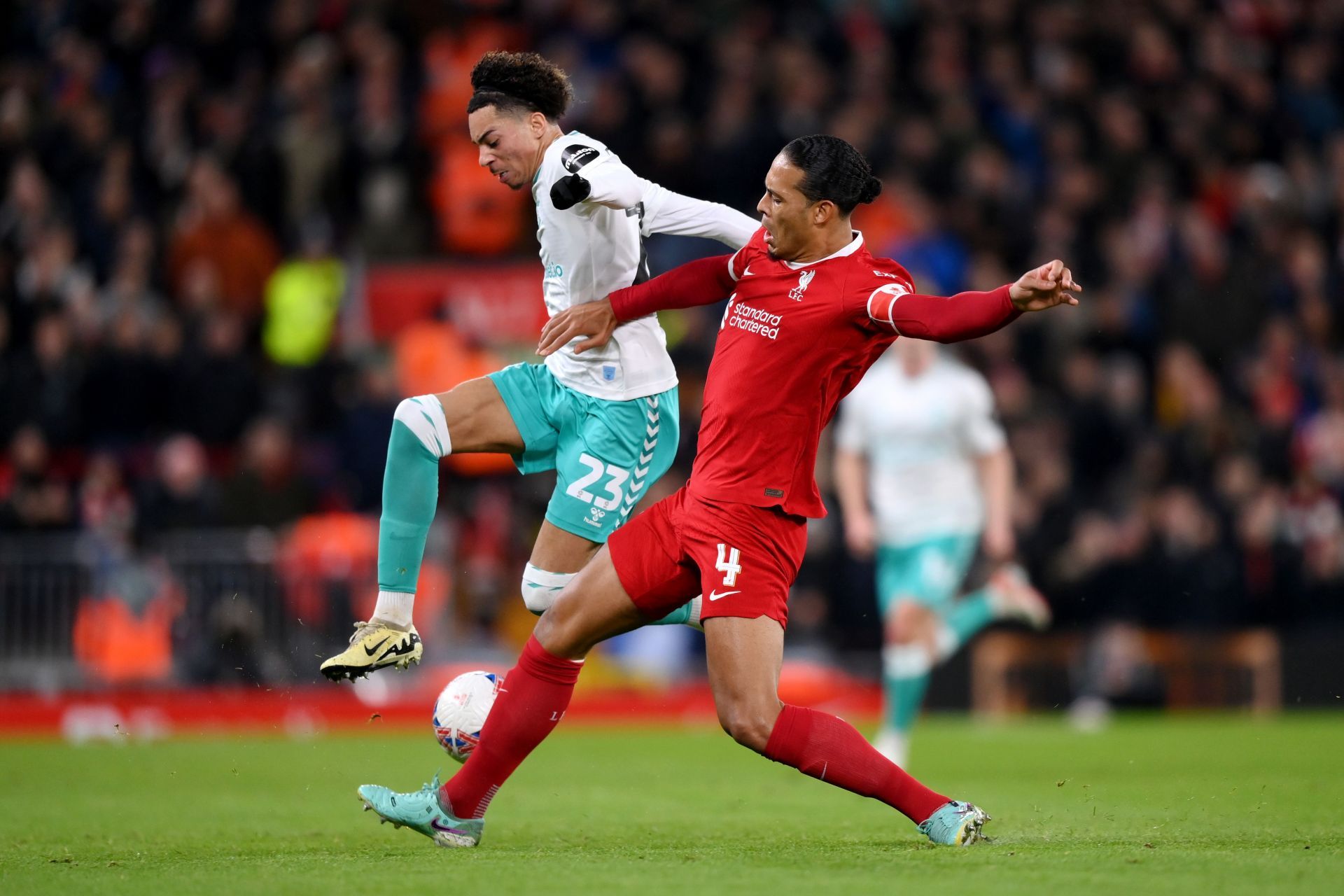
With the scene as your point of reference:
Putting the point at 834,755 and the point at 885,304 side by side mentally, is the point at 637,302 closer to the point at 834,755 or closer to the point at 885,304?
the point at 885,304

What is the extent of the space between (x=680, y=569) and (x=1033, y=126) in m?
12.4

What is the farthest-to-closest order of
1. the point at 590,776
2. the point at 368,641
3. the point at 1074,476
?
the point at 1074,476, the point at 590,776, the point at 368,641

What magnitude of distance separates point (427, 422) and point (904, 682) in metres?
4.49

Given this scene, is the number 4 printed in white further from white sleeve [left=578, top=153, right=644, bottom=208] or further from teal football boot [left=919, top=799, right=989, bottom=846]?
white sleeve [left=578, top=153, right=644, bottom=208]

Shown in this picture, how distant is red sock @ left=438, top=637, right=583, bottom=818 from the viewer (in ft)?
20.5

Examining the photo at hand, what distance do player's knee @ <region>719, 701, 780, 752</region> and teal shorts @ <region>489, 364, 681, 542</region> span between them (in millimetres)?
1150

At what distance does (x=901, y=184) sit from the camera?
16422 millimetres

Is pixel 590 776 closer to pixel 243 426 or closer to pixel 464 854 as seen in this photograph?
pixel 464 854

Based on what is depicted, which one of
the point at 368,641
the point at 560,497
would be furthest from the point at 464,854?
the point at 560,497

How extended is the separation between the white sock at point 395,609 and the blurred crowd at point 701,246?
311 inches

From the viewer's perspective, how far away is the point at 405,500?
6.80m

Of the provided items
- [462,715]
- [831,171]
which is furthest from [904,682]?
[831,171]

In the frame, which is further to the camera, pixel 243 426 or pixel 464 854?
pixel 243 426

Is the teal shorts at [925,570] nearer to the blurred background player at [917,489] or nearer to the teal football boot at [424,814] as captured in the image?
the blurred background player at [917,489]
